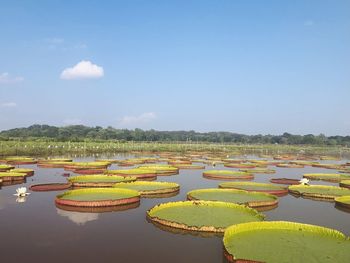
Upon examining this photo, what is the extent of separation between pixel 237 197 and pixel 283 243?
4411 mm

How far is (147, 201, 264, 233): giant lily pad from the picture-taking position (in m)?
6.96

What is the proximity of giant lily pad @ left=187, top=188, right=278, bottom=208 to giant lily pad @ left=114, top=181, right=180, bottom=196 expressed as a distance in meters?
1.01

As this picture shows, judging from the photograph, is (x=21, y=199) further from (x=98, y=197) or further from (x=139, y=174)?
(x=139, y=174)

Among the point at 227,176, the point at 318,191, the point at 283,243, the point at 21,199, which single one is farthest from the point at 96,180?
the point at 283,243

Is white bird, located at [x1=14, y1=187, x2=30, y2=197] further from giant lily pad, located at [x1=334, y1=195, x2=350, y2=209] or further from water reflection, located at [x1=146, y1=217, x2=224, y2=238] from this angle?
giant lily pad, located at [x1=334, y1=195, x2=350, y2=209]

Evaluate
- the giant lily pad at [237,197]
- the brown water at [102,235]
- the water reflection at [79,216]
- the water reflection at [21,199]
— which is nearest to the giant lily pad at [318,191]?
the brown water at [102,235]

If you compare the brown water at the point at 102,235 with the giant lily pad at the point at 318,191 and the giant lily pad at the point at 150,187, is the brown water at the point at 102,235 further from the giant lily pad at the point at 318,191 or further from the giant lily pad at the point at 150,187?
the giant lily pad at the point at 318,191

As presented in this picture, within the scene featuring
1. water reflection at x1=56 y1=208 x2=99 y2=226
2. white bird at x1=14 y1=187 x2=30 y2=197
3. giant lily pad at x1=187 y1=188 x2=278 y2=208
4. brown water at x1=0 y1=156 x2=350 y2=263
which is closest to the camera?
brown water at x1=0 y1=156 x2=350 y2=263

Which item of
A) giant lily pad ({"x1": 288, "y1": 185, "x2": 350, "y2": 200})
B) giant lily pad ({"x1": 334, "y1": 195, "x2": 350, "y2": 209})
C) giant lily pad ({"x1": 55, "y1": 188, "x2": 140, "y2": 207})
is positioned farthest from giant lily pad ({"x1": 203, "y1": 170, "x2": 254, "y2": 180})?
giant lily pad ({"x1": 55, "y1": 188, "x2": 140, "y2": 207})

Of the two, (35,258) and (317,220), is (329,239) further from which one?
(35,258)

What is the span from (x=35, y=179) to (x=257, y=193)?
28.9ft

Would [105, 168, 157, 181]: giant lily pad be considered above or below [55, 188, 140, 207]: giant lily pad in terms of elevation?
above

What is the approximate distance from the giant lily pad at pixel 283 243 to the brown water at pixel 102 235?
0.38 meters

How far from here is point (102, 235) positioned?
6.70 metres
